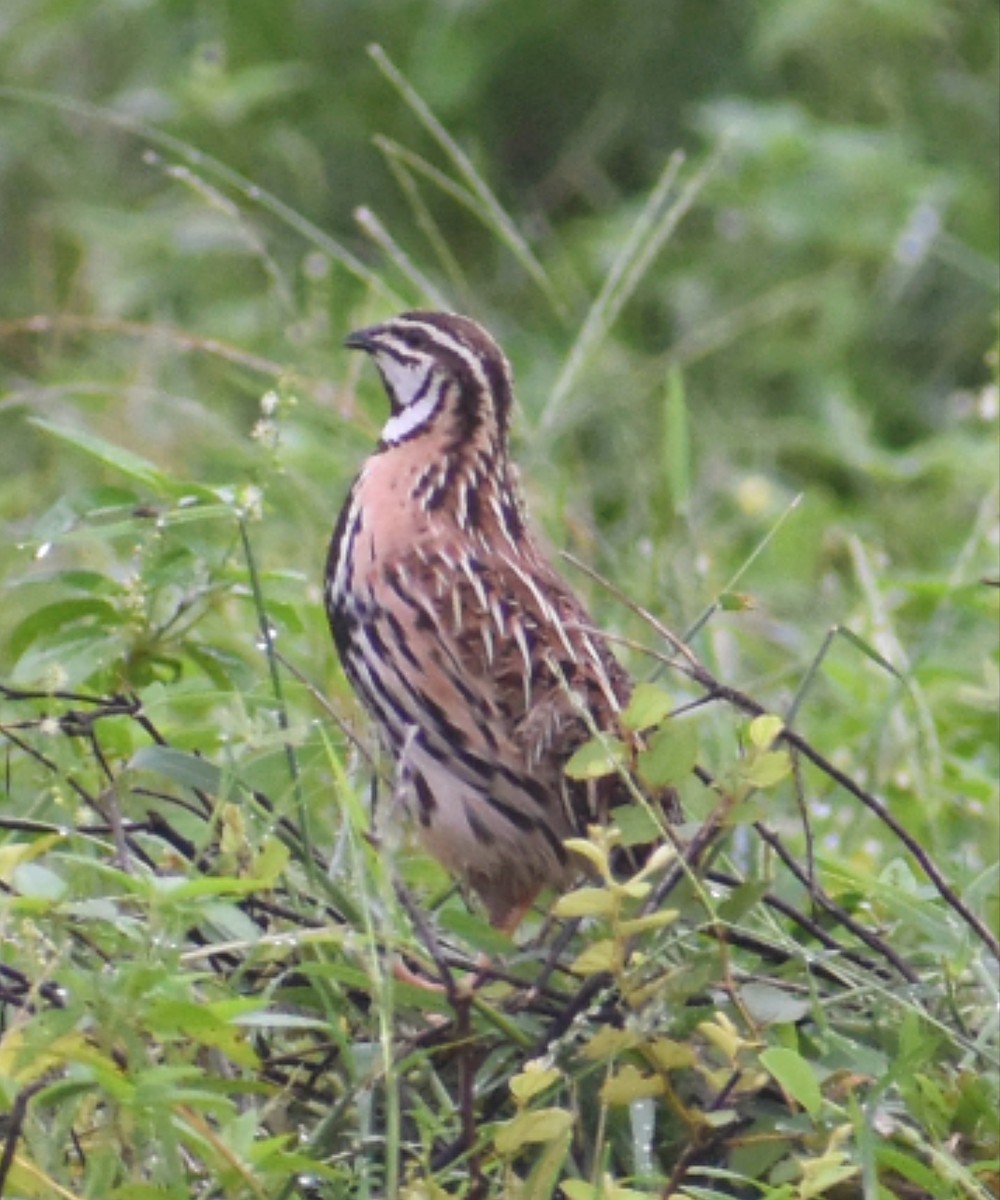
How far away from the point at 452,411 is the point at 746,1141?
1.19 metres

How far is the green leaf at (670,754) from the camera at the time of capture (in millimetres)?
2736

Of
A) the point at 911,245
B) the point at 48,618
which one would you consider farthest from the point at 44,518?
the point at 911,245

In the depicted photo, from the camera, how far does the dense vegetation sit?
8.72 ft

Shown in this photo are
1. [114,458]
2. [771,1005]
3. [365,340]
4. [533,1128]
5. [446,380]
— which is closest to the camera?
[533,1128]

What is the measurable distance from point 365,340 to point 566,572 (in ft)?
3.31

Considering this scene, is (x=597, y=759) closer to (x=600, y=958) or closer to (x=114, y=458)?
(x=600, y=958)

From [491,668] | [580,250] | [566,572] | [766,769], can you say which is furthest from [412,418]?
[580,250]

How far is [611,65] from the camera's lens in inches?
307

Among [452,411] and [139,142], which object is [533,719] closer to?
[452,411]

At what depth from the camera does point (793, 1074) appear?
2.63m

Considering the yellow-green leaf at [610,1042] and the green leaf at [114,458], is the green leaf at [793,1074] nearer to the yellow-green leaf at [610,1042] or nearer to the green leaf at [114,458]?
the yellow-green leaf at [610,1042]

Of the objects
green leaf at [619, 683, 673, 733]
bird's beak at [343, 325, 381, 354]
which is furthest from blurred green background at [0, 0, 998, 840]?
green leaf at [619, 683, 673, 733]

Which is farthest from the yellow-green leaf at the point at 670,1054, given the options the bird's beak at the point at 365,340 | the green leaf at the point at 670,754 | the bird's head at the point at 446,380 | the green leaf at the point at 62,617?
the bird's beak at the point at 365,340

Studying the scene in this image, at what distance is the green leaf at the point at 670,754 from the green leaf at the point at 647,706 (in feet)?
0.09
